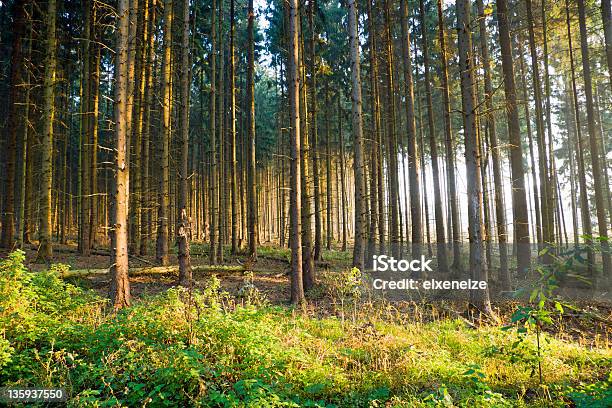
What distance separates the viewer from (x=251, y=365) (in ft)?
14.1

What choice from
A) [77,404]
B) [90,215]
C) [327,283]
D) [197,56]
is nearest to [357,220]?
[327,283]

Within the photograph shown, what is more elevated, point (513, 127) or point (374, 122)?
point (374, 122)

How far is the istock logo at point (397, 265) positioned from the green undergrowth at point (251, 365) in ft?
29.7

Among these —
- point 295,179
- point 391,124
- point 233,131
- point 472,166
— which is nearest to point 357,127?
point 295,179

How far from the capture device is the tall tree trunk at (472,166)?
7.86 meters

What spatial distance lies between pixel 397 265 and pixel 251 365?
42.3ft

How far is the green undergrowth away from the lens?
12.2ft

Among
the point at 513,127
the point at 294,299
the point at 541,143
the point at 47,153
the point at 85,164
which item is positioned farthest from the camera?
the point at 85,164

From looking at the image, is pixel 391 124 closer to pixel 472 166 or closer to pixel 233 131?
pixel 233 131

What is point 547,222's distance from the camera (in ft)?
43.0

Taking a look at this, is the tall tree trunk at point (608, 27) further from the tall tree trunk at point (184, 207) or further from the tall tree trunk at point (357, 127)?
the tall tree trunk at point (184, 207)

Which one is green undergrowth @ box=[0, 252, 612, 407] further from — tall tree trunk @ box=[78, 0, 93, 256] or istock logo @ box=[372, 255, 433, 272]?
tall tree trunk @ box=[78, 0, 93, 256]

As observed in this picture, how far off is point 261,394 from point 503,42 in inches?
497

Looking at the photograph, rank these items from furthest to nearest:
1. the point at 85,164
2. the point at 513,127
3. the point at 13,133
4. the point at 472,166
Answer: the point at 85,164
the point at 13,133
the point at 513,127
the point at 472,166
